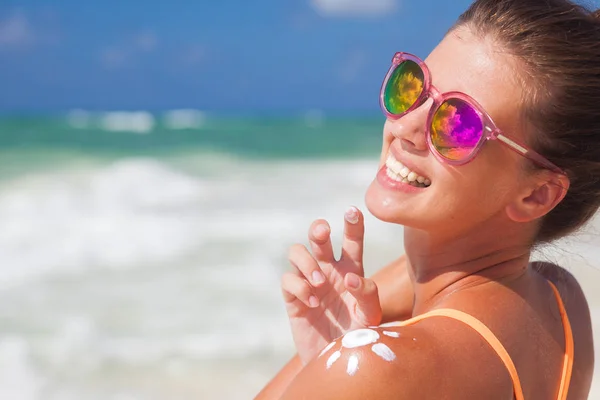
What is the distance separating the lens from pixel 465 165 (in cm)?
187

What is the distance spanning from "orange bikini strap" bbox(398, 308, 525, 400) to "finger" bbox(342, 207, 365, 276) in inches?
16.3

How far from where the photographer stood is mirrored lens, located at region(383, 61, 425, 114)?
196 cm

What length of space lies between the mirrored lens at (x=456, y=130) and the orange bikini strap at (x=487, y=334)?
1.19 feet

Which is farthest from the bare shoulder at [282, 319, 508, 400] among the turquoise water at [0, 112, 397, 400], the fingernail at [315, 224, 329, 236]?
the turquoise water at [0, 112, 397, 400]

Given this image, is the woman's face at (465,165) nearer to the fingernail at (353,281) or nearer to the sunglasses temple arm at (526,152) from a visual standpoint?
the sunglasses temple arm at (526,152)

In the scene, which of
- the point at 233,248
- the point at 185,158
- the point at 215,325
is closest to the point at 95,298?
the point at 215,325

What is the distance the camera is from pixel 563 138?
1846 millimetres

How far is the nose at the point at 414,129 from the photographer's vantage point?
1.93m

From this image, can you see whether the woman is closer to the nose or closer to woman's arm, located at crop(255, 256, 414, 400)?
the nose

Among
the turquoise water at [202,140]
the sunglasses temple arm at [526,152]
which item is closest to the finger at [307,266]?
the sunglasses temple arm at [526,152]

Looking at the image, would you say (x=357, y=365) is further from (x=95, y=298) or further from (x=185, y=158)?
(x=185, y=158)

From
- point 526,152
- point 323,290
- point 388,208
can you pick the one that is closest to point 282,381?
point 323,290

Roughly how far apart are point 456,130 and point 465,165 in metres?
0.09

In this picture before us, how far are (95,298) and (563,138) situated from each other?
4.67m
